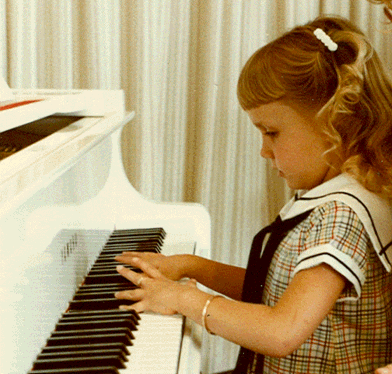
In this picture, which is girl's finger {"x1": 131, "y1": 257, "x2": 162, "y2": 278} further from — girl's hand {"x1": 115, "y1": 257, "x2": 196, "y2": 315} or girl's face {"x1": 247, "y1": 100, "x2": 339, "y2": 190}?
girl's face {"x1": 247, "y1": 100, "x2": 339, "y2": 190}

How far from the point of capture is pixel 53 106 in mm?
1301

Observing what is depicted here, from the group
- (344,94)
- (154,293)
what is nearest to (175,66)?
(344,94)

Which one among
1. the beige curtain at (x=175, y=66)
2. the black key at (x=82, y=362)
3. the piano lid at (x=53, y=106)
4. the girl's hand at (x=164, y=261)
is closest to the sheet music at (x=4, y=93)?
the piano lid at (x=53, y=106)

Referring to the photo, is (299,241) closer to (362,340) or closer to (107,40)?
(362,340)

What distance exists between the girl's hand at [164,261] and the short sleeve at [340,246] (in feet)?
1.02

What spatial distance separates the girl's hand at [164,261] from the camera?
1.30m

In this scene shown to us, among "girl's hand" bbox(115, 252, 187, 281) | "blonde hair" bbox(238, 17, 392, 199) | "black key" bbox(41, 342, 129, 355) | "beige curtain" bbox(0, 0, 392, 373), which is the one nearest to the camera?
"black key" bbox(41, 342, 129, 355)

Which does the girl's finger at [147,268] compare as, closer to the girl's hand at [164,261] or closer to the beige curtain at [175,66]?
the girl's hand at [164,261]

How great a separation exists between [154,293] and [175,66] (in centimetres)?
128

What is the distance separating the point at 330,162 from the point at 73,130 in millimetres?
567

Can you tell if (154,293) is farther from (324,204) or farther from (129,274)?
(324,204)

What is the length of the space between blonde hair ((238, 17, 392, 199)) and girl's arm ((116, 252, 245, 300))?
1.28 feet

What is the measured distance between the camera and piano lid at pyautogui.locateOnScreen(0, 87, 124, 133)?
109cm

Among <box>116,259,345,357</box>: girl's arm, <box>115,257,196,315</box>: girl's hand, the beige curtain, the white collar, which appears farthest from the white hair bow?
the beige curtain
